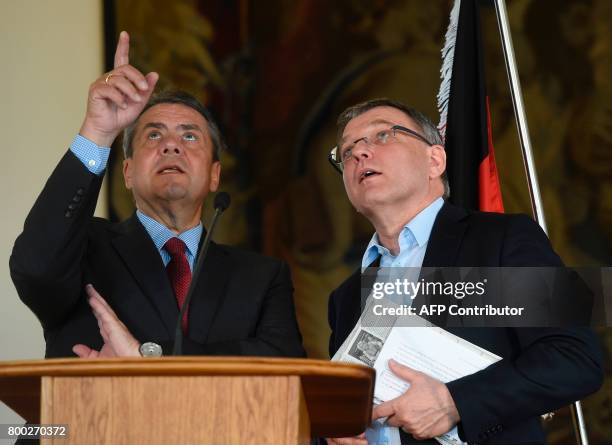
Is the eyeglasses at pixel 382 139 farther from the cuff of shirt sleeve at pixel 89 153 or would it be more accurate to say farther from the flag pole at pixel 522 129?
the cuff of shirt sleeve at pixel 89 153

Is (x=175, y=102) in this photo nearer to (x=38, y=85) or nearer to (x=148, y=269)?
(x=148, y=269)

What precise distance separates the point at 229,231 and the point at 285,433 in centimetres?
283

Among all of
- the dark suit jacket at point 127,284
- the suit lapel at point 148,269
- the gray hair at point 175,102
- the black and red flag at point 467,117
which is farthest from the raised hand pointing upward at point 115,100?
the black and red flag at point 467,117

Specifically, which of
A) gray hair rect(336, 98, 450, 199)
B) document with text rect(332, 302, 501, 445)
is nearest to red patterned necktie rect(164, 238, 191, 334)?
document with text rect(332, 302, 501, 445)

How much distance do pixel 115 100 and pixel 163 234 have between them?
29.2 inches

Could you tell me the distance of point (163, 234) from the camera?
3242 millimetres

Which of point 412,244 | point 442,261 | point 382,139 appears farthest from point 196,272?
point 382,139

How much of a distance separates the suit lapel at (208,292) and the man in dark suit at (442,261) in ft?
1.41

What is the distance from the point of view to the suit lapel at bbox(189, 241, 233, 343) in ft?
9.68

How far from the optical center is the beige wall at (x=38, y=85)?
442 cm

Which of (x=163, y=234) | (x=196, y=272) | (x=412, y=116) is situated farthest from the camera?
(x=412, y=116)

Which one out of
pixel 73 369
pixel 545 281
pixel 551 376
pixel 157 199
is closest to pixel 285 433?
pixel 73 369

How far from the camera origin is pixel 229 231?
14.7ft

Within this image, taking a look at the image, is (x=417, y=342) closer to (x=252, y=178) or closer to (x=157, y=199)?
(x=157, y=199)
